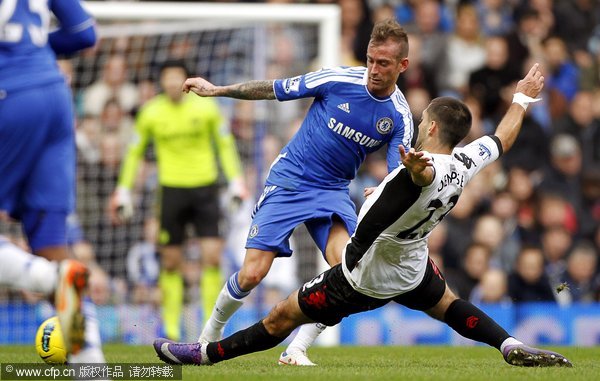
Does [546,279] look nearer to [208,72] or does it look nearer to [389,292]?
[208,72]

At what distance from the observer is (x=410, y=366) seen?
27.7ft

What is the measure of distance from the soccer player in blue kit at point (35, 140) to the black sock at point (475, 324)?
8.71 feet

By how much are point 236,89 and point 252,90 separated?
0.13 metres

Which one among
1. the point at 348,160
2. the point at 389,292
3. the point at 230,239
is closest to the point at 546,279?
the point at 230,239

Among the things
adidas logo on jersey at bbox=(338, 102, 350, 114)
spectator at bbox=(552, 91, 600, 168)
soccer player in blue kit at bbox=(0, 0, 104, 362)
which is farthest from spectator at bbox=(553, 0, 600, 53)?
soccer player in blue kit at bbox=(0, 0, 104, 362)

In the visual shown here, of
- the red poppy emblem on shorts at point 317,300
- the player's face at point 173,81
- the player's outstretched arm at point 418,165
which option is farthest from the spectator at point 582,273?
the player's outstretched arm at point 418,165

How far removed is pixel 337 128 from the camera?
28.7ft

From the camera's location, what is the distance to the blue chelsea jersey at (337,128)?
8.62 meters

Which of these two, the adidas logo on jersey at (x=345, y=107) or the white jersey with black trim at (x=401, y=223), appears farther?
the adidas logo on jersey at (x=345, y=107)

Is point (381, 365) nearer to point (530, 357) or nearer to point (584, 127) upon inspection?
point (530, 357)

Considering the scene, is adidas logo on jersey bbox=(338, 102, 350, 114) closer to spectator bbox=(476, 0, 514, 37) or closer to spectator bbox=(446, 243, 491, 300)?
spectator bbox=(446, 243, 491, 300)

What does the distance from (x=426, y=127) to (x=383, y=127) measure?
1398 millimetres

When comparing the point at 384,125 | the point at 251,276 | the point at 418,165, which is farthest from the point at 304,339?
the point at 418,165

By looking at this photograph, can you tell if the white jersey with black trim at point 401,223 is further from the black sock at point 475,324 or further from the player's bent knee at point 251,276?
the player's bent knee at point 251,276
